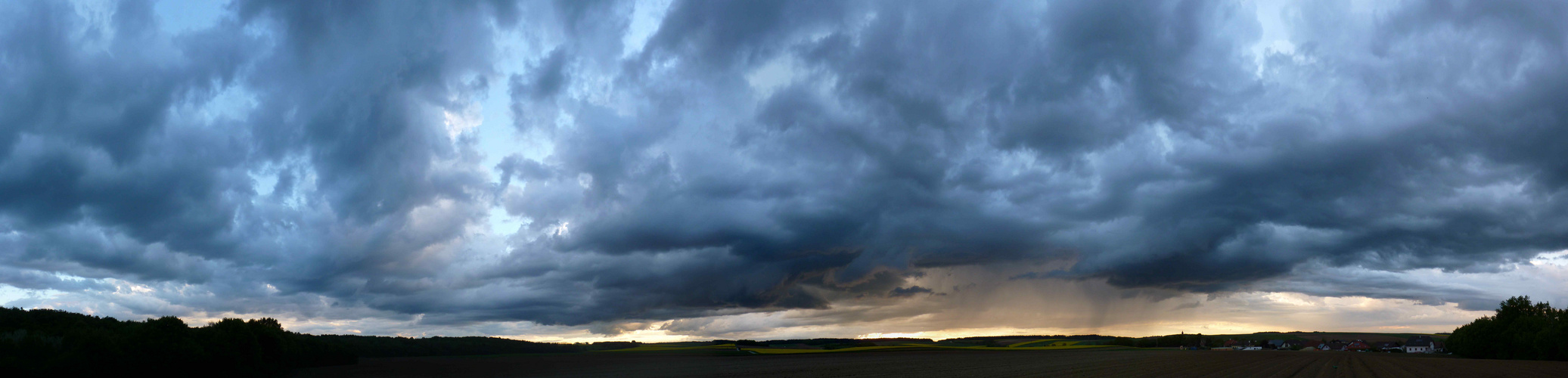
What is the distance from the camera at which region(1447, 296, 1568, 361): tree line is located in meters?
96.6

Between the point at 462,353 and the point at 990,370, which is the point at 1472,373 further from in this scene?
the point at 462,353

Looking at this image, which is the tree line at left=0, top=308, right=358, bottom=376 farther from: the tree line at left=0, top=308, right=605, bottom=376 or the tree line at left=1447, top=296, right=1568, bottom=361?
the tree line at left=1447, top=296, right=1568, bottom=361

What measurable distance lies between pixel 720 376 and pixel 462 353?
412 ft

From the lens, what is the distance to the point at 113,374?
46.1m

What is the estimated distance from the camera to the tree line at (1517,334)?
9656 cm

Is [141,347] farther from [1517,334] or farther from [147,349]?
[1517,334]

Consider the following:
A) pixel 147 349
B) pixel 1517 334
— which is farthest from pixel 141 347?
pixel 1517 334

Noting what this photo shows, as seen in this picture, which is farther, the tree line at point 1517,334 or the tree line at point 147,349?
the tree line at point 1517,334

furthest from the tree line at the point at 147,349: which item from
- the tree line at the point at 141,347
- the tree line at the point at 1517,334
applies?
the tree line at the point at 1517,334

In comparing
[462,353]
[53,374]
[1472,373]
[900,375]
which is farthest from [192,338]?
[462,353]

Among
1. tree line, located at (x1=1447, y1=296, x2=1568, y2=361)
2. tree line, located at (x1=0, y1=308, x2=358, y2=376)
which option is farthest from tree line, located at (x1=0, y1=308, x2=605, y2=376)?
tree line, located at (x1=1447, y1=296, x2=1568, y2=361)

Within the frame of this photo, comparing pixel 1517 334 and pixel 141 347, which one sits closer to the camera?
pixel 141 347

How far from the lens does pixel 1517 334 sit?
111375 millimetres

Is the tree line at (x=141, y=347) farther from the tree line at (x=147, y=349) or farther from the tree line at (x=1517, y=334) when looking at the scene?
the tree line at (x=1517, y=334)
